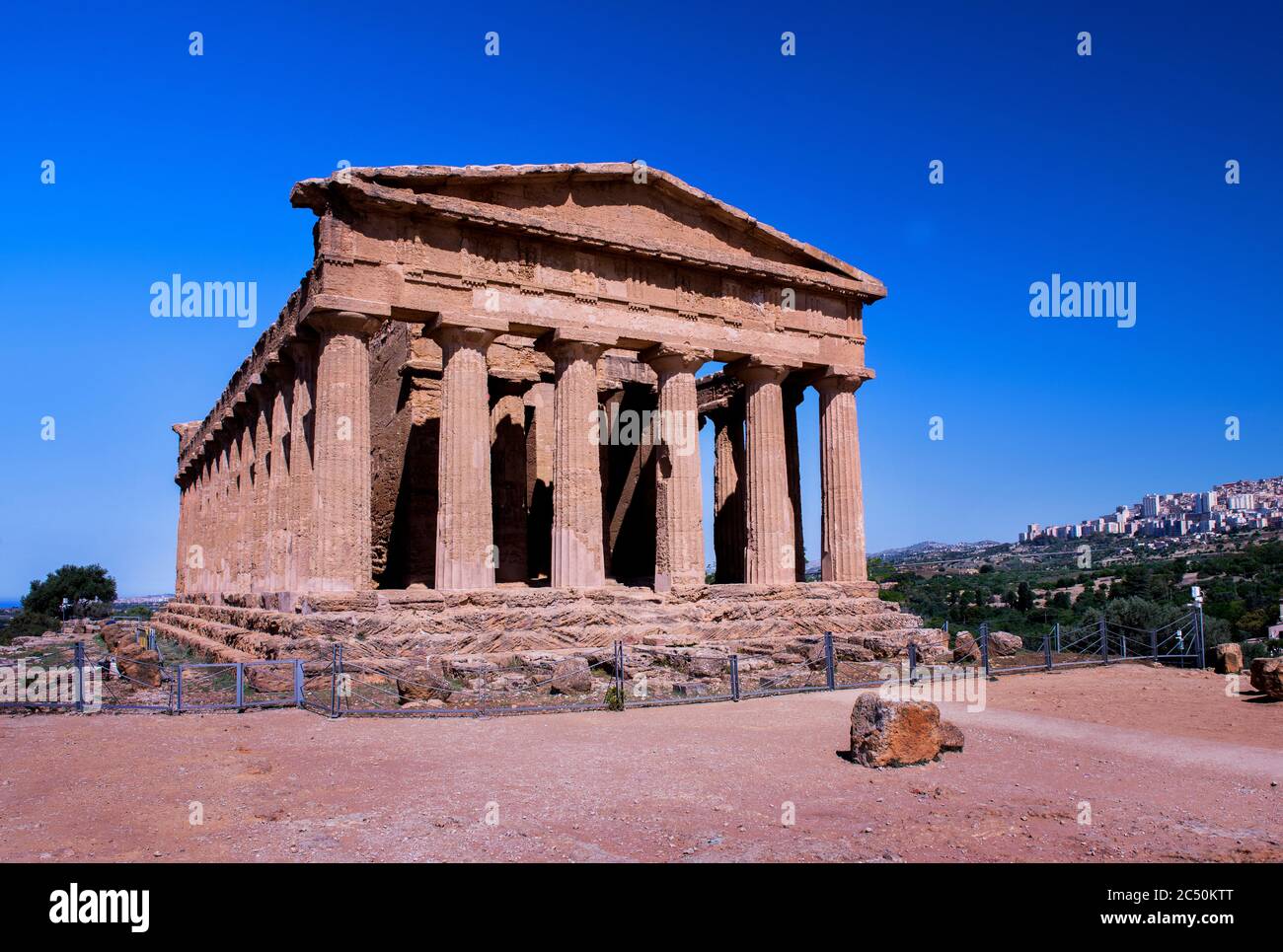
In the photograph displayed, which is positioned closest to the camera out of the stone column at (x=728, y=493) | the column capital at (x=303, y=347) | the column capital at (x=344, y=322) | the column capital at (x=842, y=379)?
the column capital at (x=344, y=322)

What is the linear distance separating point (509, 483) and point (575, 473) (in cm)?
497

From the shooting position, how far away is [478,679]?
14.5 m

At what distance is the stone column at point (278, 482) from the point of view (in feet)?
63.7

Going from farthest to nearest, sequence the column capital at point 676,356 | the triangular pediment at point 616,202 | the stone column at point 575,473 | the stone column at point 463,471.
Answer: the column capital at point 676,356, the stone column at point 575,473, the triangular pediment at point 616,202, the stone column at point 463,471

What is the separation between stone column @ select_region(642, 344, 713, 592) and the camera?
65.8 feet

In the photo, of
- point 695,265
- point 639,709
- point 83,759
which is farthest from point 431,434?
point 83,759

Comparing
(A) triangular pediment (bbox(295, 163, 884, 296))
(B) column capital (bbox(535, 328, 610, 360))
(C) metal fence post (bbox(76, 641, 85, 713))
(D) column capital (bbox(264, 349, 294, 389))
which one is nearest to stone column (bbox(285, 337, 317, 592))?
(D) column capital (bbox(264, 349, 294, 389))

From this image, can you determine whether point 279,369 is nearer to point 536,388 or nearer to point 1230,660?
point 536,388

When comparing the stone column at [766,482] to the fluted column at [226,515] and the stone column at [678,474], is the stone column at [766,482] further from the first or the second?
the fluted column at [226,515]

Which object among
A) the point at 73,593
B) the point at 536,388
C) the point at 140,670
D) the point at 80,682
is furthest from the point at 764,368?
the point at 73,593

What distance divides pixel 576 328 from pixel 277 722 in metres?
10.3

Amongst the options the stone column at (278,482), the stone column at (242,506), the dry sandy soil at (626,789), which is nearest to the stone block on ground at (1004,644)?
the dry sandy soil at (626,789)

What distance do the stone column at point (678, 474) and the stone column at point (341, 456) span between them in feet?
20.8
